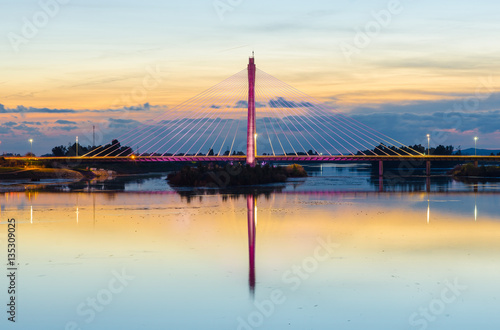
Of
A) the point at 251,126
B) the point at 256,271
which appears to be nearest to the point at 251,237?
the point at 256,271

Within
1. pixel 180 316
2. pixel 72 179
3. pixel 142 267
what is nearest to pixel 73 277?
pixel 142 267

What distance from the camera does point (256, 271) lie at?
51.8 ft

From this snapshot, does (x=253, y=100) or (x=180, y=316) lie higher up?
(x=253, y=100)

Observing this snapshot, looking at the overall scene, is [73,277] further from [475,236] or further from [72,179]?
[72,179]

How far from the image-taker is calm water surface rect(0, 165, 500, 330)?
11844mm

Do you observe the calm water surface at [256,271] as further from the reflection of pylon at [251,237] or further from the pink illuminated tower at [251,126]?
the pink illuminated tower at [251,126]

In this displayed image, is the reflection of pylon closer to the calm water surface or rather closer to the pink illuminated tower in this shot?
the calm water surface

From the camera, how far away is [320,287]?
14.1 metres

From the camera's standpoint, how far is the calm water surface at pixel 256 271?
38.9 feet

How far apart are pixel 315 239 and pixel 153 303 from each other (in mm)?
9659

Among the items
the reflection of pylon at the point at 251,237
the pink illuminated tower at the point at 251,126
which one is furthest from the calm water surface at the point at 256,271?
the pink illuminated tower at the point at 251,126

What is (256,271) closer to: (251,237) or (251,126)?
(251,237)

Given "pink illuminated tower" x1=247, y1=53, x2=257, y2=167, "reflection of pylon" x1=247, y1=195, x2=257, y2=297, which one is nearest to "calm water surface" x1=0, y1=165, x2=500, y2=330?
"reflection of pylon" x1=247, y1=195, x2=257, y2=297

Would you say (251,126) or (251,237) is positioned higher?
(251,126)
